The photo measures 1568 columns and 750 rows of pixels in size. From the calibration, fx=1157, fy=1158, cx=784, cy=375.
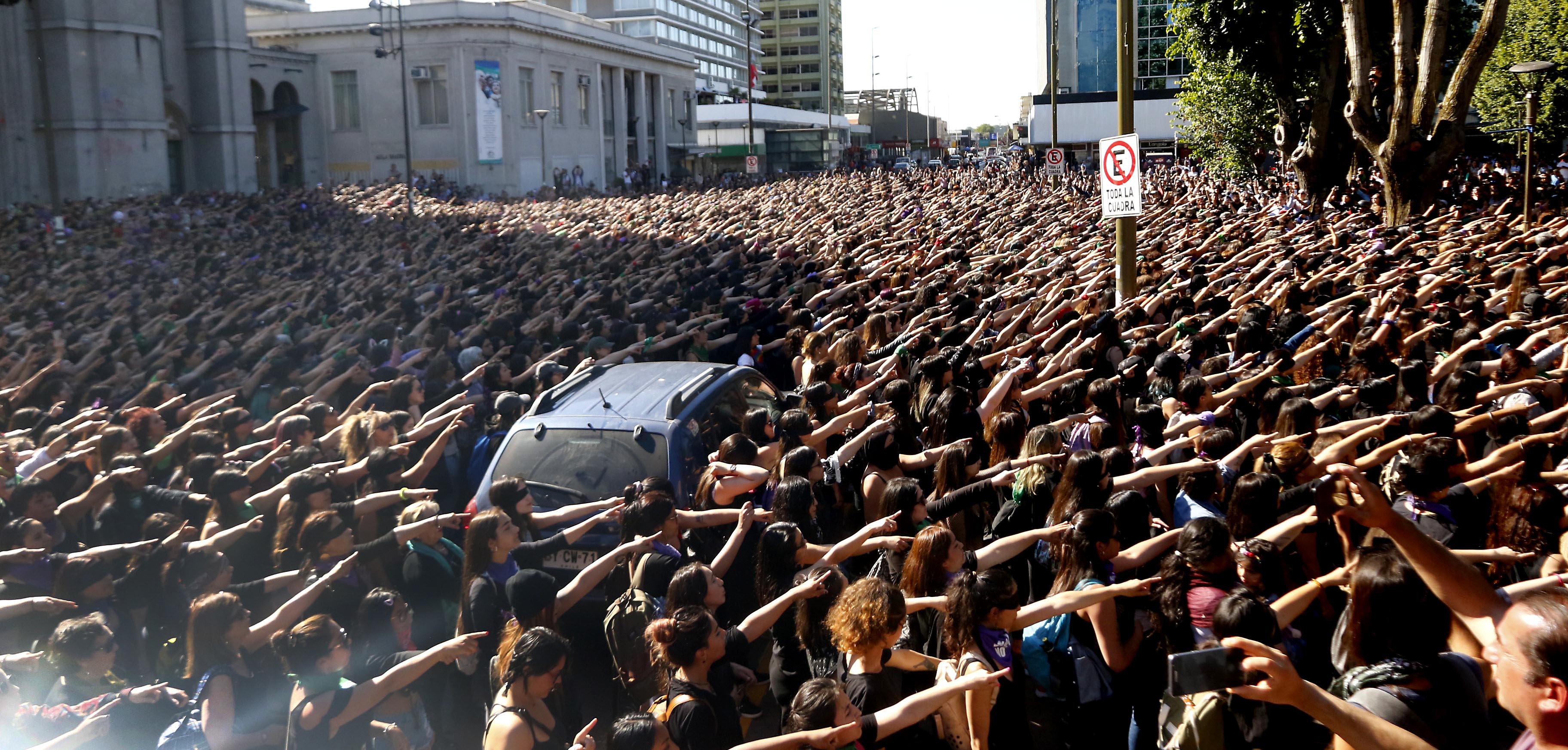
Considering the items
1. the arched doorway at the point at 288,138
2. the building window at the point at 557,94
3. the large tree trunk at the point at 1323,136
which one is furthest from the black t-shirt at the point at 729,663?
the building window at the point at 557,94

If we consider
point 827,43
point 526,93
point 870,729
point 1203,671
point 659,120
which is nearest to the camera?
point 1203,671

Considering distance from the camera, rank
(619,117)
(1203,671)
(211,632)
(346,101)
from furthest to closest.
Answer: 1. (619,117)
2. (346,101)
3. (211,632)
4. (1203,671)

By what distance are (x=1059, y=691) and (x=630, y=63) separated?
76.3 metres

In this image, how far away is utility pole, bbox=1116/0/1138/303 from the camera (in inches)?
401

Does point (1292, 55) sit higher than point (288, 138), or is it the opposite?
point (288, 138)

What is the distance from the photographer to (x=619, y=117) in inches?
2953

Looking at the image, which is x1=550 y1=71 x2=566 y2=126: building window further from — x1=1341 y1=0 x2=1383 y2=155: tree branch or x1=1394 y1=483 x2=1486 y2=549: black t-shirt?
x1=1394 y1=483 x2=1486 y2=549: black t-shirt

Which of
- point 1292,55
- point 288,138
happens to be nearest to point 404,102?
point 1292,55

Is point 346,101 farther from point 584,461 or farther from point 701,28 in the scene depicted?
point 584,461

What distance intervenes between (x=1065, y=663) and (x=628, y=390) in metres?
3.73

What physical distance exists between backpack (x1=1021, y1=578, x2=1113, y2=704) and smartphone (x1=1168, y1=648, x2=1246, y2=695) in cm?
196

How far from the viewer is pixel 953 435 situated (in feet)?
23.0

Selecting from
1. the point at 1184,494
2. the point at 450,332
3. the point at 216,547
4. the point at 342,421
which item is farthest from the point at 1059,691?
the point at 450,332

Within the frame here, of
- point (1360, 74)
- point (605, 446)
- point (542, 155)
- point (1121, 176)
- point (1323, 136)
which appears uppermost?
point (542, 155)
